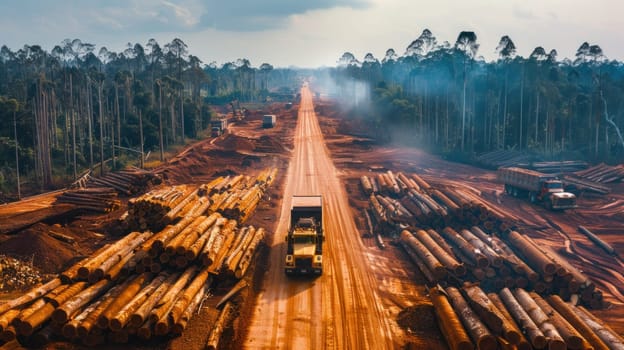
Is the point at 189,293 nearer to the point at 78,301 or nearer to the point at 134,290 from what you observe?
the point at 134,290

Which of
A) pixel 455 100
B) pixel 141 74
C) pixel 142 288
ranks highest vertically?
pixel 141 74

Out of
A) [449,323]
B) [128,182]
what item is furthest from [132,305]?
[128,182]

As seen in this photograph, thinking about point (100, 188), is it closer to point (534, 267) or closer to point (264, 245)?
point (264, 245)

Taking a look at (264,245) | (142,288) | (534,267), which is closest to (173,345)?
(142,288)

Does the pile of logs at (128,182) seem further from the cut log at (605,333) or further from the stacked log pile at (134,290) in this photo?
the cut log at (605,333)

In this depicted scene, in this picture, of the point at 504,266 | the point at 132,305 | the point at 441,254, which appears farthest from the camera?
the point at 441,254
